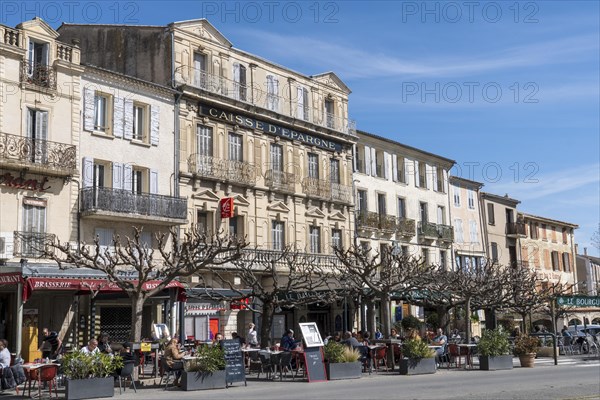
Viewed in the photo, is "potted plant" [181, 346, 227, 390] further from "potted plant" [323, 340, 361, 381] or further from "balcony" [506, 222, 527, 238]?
"balcony" [506, 222, 527, 238]

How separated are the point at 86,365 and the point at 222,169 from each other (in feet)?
61.0

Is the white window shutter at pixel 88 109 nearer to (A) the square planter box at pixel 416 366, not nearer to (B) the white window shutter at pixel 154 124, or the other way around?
(B) the white window shutter at pixel 154 124

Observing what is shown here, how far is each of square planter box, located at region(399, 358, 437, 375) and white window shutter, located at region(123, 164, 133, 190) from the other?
43.8 ft

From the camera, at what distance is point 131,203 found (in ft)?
98.1

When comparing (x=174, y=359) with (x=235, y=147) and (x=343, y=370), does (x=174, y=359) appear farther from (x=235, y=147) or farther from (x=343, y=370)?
(x=235, y=147)

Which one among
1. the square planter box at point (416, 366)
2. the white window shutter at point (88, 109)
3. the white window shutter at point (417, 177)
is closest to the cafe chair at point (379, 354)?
the square planter box at point (416, 366)

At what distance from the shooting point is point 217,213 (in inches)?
1337

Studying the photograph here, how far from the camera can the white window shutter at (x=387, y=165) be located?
148ft

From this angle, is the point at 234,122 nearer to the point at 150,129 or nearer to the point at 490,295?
the point at 150,129

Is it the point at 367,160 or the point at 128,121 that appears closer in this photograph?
the point at 128,121

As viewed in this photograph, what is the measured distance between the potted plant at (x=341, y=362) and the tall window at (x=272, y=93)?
701 inches

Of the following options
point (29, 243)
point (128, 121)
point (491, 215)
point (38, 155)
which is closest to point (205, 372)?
point (29, 243)

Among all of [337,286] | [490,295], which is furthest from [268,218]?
[490,295]

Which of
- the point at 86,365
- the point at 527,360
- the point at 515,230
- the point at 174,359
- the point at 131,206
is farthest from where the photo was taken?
the point at 515,230
